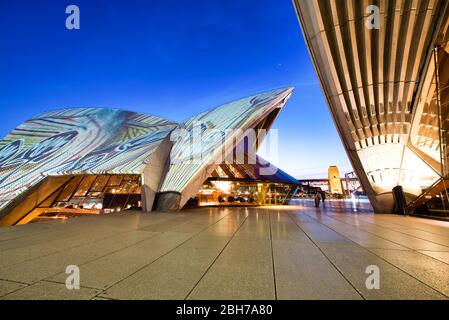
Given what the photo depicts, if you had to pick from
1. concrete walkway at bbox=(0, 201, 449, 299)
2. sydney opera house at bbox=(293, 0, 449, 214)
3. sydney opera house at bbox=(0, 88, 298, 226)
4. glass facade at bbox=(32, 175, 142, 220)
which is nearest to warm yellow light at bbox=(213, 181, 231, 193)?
sydney opera house at bbox=(0, 88, 298, 226)

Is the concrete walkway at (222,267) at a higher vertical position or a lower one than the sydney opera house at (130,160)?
lower

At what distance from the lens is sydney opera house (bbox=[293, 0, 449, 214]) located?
8883 millimetres

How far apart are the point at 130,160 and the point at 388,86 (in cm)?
1703

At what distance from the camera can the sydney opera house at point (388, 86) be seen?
29.1 ft

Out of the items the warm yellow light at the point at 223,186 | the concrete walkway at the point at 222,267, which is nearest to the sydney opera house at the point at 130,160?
the warm yellow light at the point at 223,186

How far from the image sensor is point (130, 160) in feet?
45.5

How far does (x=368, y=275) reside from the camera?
304 centimetres

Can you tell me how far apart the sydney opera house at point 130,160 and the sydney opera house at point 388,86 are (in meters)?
6.03

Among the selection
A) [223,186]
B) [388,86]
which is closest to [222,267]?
[388,86]

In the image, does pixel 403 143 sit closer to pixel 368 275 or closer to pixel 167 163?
pixel 368 275

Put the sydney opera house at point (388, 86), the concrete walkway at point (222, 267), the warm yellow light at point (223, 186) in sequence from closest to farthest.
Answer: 1. the concrete walkway at point (222, 267)
2. the sydney opera house at point (388, 86)
3. the warm yellow light at point (223, 186)

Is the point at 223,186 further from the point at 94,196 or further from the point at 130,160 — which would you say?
the point at 94,196

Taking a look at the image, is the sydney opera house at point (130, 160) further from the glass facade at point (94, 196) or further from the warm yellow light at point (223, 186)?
the warm yellow light at point (223, 186)
